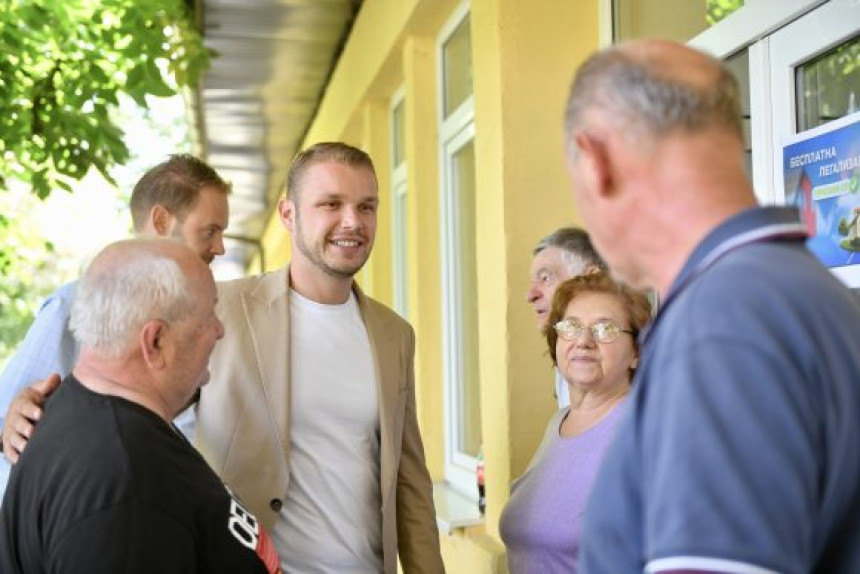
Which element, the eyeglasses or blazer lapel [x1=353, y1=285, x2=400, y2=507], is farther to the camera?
blazer lapel [x1=353, y1=285, x2=400, y2=507]

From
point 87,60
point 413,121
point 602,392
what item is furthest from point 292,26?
point 602,392

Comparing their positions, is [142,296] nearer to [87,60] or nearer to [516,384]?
[516,384]

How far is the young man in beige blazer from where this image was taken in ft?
7.85

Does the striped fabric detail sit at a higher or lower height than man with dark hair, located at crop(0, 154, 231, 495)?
lower

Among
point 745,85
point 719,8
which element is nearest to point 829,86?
point 745,85

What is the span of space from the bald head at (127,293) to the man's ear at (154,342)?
0.03 ft

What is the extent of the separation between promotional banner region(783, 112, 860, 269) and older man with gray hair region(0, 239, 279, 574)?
1324 millimetres

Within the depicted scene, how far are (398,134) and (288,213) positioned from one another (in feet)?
13.9

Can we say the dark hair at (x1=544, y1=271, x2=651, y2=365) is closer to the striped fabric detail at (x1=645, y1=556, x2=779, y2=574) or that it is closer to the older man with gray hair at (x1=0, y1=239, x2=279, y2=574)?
the older man with gray hair at (x1=0, y1=239, x2=279, y2=574)

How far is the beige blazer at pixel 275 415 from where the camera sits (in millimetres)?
2385

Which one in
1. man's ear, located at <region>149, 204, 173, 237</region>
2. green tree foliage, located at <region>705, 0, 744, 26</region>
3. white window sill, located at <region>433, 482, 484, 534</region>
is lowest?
white window sill, located at <region>433, 482, 484, 534</region>

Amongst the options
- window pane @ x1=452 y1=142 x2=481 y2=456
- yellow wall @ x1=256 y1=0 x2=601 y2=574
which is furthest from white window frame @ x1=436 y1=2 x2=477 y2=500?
yellow wall @ x1=256 y1=0 x2=601 y2=574

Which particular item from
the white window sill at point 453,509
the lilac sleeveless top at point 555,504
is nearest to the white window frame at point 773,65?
the lilac sleeveless top at point 555,504

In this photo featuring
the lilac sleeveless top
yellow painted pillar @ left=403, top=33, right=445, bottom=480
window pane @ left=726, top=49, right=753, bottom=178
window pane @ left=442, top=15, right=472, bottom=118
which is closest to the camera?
the lilac sleeveless top
